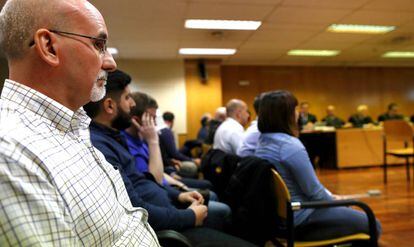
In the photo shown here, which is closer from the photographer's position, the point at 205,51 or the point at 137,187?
the point at 137,187

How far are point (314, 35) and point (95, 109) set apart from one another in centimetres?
461

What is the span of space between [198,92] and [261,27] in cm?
283

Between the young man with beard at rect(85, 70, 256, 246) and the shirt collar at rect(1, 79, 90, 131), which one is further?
the young man with beard at rect(85, 70, 256, 246)

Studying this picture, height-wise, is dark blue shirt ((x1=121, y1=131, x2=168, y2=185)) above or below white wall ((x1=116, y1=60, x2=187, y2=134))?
below

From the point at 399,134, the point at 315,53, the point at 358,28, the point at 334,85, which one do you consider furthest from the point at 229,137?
the point at 334,85

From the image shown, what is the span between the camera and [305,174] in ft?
4.75

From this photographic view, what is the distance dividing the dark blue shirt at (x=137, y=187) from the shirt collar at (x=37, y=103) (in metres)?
0.41

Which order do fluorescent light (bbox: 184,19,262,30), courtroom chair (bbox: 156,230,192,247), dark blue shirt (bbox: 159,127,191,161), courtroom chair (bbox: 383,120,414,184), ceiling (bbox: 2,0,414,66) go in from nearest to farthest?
1. courtroom chair (bbox: 156,230,192,247)
2. dark blue shirt (bbox: 159,127,191,161)
3. ceiling (bbox: 2,0,414,66)
4. courtroom chair (bbox: 383,120,414,184)
5. fluorescent light (bbox: 184,19,262,30)

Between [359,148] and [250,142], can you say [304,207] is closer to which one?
[250,142]

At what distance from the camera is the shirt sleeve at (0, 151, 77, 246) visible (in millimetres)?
510

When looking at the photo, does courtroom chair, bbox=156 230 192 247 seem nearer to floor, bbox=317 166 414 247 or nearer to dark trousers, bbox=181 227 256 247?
dark trousers, bbox=181 227 256 247

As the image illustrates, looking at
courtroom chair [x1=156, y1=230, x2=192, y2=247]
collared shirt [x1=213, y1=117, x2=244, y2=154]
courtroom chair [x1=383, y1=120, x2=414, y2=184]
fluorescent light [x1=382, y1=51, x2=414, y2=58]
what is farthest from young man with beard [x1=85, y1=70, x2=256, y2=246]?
fluorescent light [x1=382, y1=51, x2=414, y2=58]

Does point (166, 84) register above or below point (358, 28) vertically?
below

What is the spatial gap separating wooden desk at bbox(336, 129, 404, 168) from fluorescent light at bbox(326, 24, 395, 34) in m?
1.91
